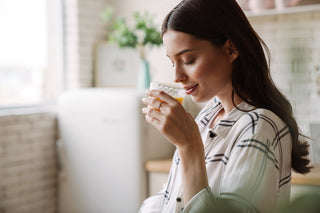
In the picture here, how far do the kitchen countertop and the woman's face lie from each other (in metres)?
1.22

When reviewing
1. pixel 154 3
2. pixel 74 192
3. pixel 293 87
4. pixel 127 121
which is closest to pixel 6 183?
pixel 74 192

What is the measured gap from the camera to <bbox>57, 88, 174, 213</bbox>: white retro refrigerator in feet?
8.87

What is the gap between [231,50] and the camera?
→ 39.5 inches

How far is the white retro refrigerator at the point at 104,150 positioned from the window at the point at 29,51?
1.05 ft

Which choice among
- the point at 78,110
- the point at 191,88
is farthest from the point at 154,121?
the point at 78,110

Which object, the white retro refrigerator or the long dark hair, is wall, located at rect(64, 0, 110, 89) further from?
the long dark hair

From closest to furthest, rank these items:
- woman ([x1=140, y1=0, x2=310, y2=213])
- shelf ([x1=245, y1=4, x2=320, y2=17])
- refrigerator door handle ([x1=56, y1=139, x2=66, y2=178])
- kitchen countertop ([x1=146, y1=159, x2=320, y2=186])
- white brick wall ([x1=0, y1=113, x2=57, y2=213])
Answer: woman ([x1=140, y1=0, x2=310, y2=213]) < kitchen countertop ([x1=146, y1=159, x2=320, y2=186]) < shelf ([x1=245, y1=4, x2=320, y2=17]) < white brick wall ([x1=0, y1=113, x2=57, y2=213]) < refrigerator door handle ([x1=56, y1=139, x2=66, y2=178])

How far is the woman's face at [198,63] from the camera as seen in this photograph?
0.98m

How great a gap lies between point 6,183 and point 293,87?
9.43 feet

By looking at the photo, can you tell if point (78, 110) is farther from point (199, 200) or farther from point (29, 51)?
point (199, 200)

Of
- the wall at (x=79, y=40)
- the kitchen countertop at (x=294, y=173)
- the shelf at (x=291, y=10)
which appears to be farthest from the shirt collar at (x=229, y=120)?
the wall at (x=79, y=40)

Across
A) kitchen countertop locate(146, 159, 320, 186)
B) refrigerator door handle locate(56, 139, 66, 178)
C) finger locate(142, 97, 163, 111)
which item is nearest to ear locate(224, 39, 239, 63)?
finger locate(142, 97, 163, 111)

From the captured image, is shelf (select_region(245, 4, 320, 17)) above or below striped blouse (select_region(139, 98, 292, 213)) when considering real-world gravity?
above

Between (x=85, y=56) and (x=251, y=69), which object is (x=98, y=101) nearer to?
(x=85, y=56)
